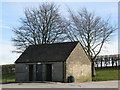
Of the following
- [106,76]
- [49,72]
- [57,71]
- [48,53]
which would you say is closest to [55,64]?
[57,71]

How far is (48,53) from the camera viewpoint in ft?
122

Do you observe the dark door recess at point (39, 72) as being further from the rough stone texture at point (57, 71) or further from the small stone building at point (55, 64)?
the rough stone texture at point (57, 71)

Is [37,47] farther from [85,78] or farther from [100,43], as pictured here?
[100,43]

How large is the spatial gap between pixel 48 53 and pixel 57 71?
4.04 meters

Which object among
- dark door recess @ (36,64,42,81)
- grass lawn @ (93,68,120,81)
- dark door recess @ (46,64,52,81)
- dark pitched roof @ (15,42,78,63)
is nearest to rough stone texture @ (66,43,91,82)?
dark pitched roof @ (15,42,78,63)

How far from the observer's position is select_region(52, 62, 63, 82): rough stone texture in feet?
111

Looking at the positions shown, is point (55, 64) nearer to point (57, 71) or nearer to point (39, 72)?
point (57, 71)

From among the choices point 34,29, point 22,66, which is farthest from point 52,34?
point 22,66

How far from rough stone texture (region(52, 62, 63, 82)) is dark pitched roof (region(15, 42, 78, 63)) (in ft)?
2.20

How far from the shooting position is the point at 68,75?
1336 inches

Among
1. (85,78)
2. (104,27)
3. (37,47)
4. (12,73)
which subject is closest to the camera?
(85,78)

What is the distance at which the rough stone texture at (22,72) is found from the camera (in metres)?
37.1

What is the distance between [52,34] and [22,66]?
1201cm

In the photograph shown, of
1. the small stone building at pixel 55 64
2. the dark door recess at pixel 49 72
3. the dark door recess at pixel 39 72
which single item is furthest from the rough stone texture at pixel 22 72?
the dark door recess at pixel 49 72
